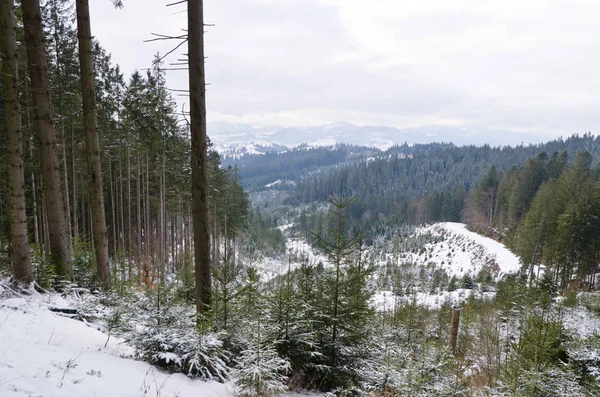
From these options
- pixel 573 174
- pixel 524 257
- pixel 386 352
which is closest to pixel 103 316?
pixel 386 352

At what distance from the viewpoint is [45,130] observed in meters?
6.74

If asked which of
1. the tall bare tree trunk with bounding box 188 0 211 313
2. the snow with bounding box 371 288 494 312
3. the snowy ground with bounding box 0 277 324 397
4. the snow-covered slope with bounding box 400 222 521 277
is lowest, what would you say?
the snow-covered slope with bounding box 400 222 521 277

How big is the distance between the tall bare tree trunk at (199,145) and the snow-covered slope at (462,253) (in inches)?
1668

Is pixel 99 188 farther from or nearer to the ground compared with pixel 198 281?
farther from the ground

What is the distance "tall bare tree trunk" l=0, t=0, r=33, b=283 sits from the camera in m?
5.43

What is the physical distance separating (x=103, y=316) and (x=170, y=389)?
302 centimetres

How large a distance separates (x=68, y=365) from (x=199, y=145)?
338 cm

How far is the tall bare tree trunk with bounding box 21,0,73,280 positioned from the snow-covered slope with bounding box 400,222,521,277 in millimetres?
43877

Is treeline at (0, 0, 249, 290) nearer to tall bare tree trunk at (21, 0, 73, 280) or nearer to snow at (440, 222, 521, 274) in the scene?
tall bare tree trunk at (21, 0, 73, 280)

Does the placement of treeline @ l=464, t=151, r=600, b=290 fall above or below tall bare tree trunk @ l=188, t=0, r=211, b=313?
below

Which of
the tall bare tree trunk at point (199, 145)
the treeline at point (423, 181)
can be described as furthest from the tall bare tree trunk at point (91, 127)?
the treeline at point (423, 181)

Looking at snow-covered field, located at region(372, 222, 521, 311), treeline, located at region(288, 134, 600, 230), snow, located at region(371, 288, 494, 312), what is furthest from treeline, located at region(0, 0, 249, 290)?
treeline, located at region(288, 134, 600, 230)

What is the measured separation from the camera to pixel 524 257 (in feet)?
117

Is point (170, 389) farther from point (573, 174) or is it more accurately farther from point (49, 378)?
point (573, 174)
